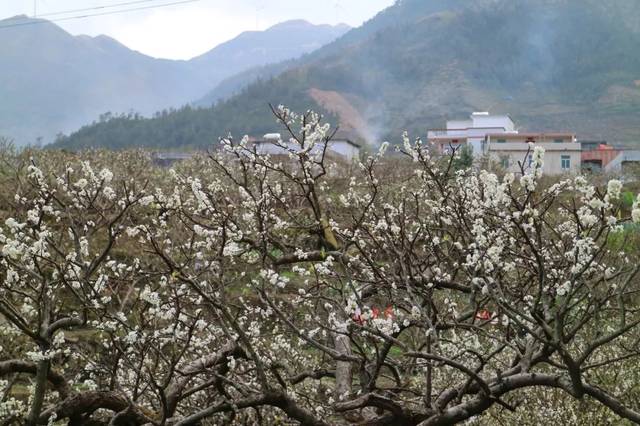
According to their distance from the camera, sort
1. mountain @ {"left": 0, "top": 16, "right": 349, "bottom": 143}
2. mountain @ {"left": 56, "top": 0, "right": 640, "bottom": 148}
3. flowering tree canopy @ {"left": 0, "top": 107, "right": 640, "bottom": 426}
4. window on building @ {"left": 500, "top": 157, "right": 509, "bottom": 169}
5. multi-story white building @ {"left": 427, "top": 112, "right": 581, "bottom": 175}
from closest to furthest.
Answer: flowering tree canopy @ {"left": 0, "top": 107, "right": 640, "bottom": 426} → window on building @ {"left": 500, "top": 157, "right": 509, "bottom": 169} → multi-story white building @ {"left": 427, "top": 112, "right": 581, "bottom": 175} → mountain @ {"left": 56, "top": 0, "right": 640, "bottom": 148} → mountain @ {"left": 0, "top": 16, "right": 349, "bottom": 143}

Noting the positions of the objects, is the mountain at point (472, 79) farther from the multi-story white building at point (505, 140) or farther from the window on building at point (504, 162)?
the window on building at point (504, 162)

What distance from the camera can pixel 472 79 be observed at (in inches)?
3959

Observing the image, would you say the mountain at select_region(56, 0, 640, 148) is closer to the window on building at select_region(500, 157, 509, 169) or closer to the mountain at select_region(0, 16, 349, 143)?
the mountain at select_region(0, 16, 349, 143)

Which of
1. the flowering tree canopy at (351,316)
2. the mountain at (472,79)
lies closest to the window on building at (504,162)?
the flowering tree canopy at (351,316)

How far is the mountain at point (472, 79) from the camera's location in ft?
251

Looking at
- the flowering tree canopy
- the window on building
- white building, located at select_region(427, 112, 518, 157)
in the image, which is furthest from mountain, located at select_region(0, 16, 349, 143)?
the flowering tree canopy

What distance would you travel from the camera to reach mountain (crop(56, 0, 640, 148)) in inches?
3017

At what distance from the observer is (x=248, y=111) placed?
74.1m

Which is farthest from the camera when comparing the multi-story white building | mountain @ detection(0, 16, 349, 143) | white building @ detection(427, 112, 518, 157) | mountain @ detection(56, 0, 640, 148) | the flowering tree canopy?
mountain @ detection(0, 16, 349, 143)

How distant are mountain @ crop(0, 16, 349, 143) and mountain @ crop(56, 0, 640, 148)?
28091mm

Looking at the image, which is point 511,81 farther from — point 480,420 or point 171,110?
point 480,420

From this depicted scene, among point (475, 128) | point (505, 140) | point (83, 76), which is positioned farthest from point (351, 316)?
point (83, 76)

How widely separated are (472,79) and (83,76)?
80.3m

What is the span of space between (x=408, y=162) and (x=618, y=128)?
217 feet
